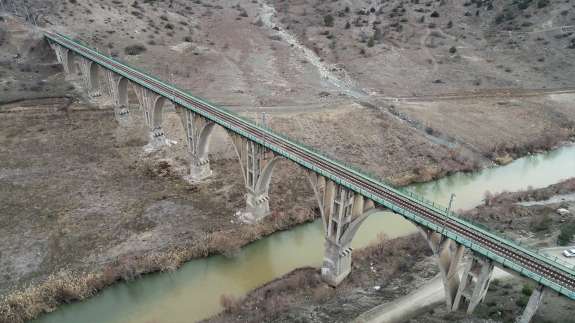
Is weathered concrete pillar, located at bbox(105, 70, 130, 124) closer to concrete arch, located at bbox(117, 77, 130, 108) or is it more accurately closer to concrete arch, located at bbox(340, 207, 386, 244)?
concrete arch, located at bbox(117, 77, 130, 108)

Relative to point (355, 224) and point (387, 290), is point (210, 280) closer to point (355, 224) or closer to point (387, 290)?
point (355, 224)

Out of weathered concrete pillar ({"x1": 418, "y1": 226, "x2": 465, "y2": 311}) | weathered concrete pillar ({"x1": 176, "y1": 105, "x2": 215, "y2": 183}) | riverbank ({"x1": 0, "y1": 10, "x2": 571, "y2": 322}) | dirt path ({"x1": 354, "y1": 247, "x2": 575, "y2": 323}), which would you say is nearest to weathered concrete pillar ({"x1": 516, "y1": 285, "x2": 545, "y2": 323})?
weathered concrete pillar ({"x1": 418, "y1": 226, "x2": 465, "y2": 311})

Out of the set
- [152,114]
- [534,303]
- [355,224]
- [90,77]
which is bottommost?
[534,303]

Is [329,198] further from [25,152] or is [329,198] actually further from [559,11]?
[559,11]

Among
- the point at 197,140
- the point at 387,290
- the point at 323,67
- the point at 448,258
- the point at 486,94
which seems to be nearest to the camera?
the point at 448,258

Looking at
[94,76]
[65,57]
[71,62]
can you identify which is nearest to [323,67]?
[94,76]

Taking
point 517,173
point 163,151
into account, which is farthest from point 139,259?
point 517,173
